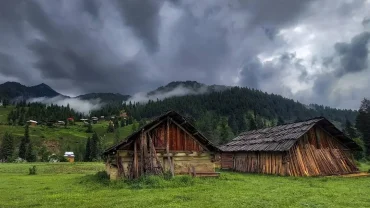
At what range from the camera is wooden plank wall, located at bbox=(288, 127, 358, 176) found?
34219mm

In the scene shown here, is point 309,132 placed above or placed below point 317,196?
above

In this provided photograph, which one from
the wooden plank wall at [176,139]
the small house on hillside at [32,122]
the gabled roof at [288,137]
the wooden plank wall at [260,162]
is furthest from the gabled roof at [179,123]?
the small house on hillside at [32,122]

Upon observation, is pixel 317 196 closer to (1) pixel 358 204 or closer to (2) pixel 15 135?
(1) pixel 358 204

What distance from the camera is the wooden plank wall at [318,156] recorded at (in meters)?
34.2

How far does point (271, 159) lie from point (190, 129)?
12174mm

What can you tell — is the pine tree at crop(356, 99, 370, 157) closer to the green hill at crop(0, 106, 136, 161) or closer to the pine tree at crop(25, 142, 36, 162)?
the pine tree at crop(25, 142, 36, 162)

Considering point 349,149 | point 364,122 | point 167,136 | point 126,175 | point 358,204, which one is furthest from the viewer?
point 364,122

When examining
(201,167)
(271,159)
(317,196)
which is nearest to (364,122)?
(271,159)

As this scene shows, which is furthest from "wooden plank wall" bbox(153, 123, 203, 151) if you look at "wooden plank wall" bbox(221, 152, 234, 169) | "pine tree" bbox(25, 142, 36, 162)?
"pine tree" bbox(25, 142, 36, 162)

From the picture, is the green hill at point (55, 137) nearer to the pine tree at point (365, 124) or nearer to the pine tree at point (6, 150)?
the pine tree at point (6, 150)

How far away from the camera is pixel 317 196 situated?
18688 mm

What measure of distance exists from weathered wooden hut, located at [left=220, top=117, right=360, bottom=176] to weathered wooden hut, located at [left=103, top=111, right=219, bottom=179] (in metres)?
9.01

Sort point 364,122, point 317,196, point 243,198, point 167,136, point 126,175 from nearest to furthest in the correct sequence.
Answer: point 243,198, point 317,196, point 126,175, point 167,136, point 364,122

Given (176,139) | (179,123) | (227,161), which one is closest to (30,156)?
(227,161)
